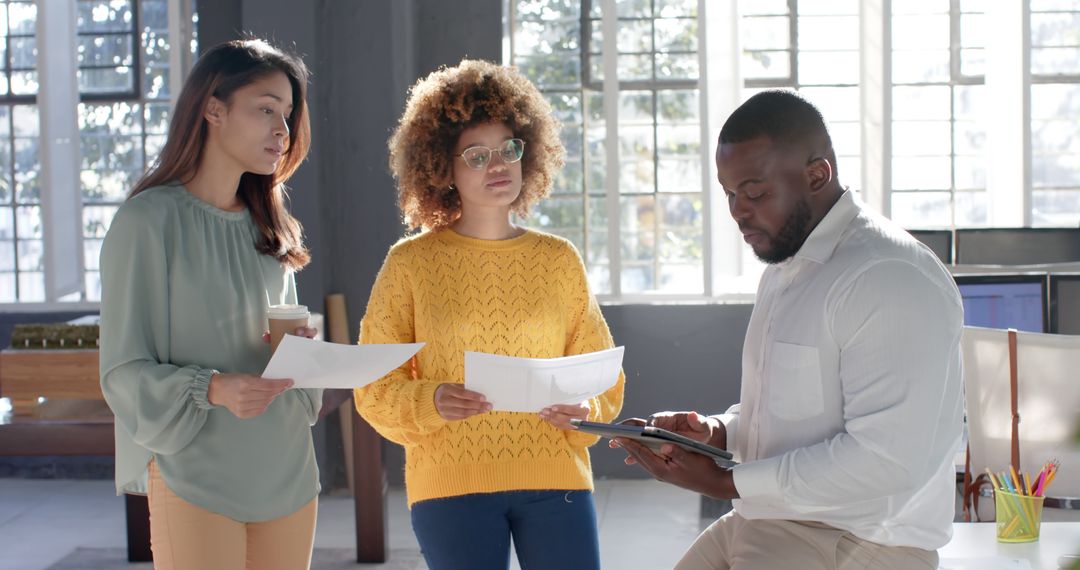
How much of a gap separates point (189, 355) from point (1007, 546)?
164 cm

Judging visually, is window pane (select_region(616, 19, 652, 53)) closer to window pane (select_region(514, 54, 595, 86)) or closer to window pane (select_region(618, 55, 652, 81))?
window pane (select_region(618, 55, 652, 81))

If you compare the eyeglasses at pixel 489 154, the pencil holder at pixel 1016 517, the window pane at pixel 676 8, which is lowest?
the pencil holder at pixel 1016 517

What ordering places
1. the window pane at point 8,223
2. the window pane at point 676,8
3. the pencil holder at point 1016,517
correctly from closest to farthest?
the pencil holder at point 1016,517 → the window pane at point 676,8 → the window pane at point 8,223

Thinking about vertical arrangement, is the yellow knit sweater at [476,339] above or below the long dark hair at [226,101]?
below

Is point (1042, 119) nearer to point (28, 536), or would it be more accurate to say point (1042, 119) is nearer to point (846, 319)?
point (846, 319)

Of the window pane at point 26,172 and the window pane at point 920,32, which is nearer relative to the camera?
the window pane at point 920,32

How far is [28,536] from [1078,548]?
5.07 meters

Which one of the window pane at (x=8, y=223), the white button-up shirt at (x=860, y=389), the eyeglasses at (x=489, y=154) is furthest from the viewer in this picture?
the window pane at (x=8, y=223)

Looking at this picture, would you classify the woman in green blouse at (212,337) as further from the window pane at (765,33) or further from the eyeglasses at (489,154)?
the window pane at (765,33)

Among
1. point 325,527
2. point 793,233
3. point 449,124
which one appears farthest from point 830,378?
point 325,527

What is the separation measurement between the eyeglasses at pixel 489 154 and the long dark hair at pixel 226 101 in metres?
0.36

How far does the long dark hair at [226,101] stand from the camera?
225 cm

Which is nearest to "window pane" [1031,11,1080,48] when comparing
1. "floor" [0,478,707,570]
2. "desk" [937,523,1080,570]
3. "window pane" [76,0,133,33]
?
"floor" [0,478,707,570]

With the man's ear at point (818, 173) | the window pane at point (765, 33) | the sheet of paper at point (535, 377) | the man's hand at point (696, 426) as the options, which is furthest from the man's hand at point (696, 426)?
the window pane at point (765, 33)
